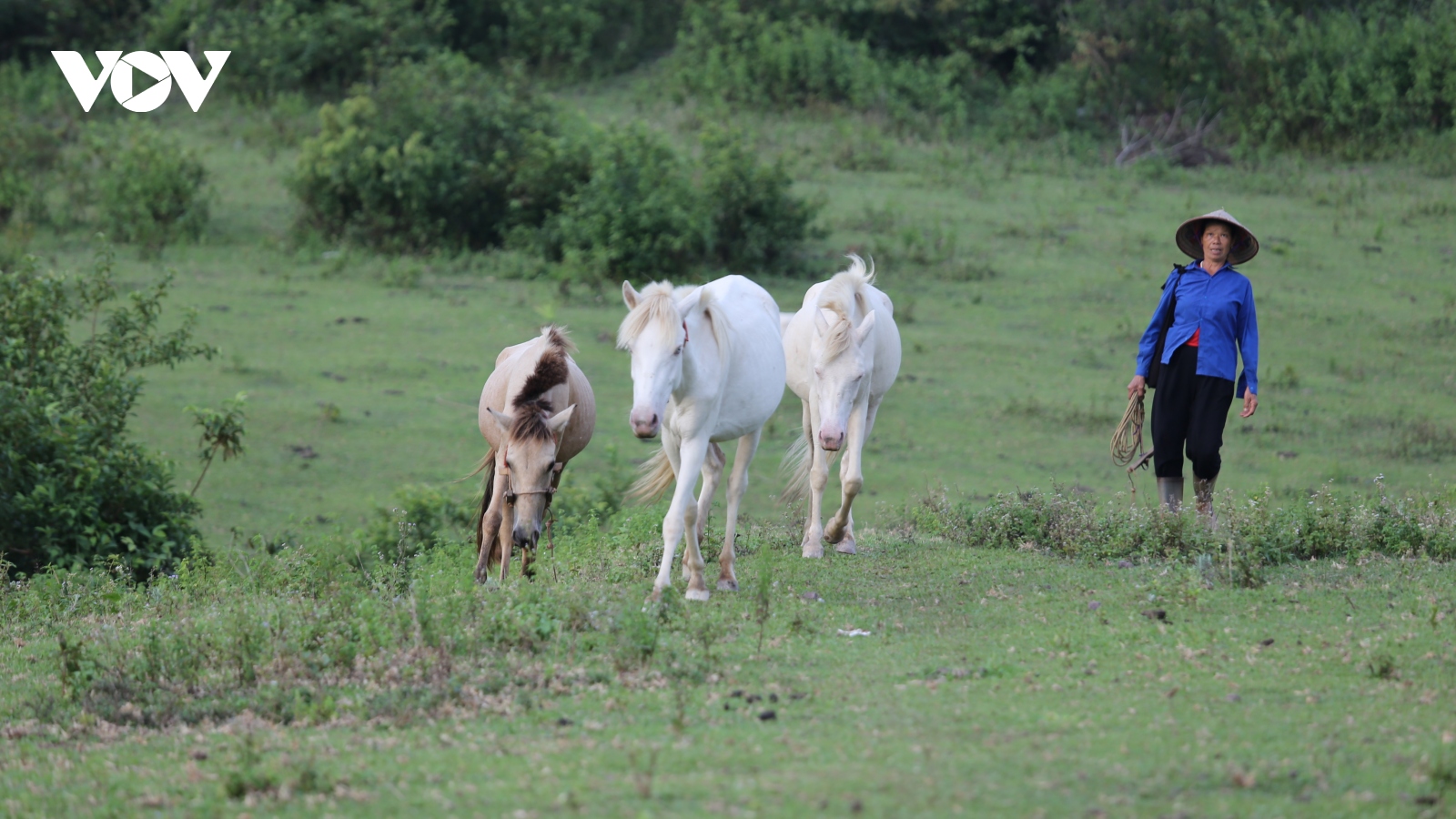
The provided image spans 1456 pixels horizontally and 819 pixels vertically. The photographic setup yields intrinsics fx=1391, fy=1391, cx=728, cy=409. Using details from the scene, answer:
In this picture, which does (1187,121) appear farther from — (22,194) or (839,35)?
(22,194)

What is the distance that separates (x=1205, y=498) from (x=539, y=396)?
406 centimetres

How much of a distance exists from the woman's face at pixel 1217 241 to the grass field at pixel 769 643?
181cm

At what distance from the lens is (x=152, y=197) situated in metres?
20.7

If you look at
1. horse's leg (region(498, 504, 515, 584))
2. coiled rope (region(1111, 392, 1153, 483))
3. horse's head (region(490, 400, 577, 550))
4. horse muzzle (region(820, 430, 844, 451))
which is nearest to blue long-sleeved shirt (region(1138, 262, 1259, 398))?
coiled rope (region(1111, 392, 1153, 483))

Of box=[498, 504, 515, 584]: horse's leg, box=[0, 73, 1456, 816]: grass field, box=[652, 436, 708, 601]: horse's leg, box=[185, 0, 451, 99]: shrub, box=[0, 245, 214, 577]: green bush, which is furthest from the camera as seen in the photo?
box=[185, 0, 451, 99]: shrub

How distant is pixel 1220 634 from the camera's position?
624 centimetres

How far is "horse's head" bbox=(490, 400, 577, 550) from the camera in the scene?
7426 mm

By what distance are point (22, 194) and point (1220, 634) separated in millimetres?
A: 19907

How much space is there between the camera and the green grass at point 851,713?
13.7 ft

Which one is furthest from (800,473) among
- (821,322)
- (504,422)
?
(504,422)

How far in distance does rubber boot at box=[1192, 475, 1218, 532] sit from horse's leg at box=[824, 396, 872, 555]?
6.54 ft

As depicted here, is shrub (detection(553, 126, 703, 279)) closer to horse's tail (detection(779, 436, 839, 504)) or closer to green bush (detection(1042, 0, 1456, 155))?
horse's tail (detection(779, 436, 839, 504))

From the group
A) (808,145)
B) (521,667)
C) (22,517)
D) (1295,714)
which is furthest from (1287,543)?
(808,145)

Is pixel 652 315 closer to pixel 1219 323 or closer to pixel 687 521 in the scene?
pixel 687 521
